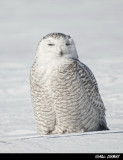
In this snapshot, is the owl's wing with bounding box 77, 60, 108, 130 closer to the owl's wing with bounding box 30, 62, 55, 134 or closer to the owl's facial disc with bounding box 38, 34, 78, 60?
the owl's facial disc with bounding box 38, 34, 78, 60

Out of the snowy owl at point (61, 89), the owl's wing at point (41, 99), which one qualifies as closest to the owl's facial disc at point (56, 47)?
the snowy owl at point (61, 89)

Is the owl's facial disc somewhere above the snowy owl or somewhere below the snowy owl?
above

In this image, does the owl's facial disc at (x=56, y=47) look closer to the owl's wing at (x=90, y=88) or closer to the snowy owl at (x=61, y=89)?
the snowy owl at (x=61, y=89)

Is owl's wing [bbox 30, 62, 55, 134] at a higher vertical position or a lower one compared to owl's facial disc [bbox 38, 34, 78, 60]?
lower

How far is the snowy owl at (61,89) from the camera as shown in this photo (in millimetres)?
7098

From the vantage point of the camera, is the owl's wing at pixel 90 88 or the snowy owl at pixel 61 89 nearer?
the snowy owl at pixel 61 89

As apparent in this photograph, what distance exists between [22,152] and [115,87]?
11748mm

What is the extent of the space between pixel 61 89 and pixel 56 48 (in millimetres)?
512

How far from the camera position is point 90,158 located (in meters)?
4.40

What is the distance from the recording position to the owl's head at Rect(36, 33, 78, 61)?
23.4 feet

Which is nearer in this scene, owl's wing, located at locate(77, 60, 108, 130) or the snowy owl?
the snowy owl

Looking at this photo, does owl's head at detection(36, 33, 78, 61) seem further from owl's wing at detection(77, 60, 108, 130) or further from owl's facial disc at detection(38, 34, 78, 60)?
owl's wing at detection(77, 60, 108, 130)

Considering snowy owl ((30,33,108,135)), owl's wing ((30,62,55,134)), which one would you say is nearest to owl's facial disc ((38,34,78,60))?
snowy owl ((30,33,108,135))

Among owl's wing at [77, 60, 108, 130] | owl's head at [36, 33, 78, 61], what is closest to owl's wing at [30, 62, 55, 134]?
owl's head at [36, 33, 78, 61]
